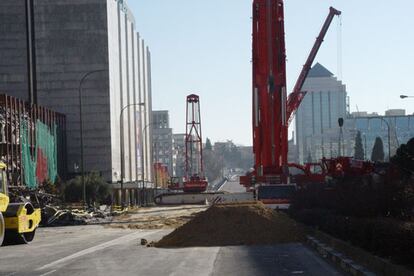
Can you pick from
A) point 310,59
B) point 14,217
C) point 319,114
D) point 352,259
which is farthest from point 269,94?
point 319,114

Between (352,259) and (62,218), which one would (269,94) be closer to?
(62,218)

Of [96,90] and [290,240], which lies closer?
[290,240]

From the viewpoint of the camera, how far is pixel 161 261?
1988cm

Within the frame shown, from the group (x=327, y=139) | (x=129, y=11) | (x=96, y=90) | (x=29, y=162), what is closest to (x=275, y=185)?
(x=29, y=162)

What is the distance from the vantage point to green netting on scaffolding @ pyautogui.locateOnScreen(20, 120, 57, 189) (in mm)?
71125

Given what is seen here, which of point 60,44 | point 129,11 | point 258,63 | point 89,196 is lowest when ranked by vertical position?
point 89,196

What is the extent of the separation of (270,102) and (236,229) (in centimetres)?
1068

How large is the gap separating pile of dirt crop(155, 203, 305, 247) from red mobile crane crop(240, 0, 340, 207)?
7400 millimetres

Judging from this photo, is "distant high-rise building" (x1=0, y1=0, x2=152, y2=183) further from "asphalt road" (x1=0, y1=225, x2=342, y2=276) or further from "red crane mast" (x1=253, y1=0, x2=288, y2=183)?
"asphalt road" (x1=0, y1=225, x2=342, y2=276)

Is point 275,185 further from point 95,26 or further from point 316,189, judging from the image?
point 95,26

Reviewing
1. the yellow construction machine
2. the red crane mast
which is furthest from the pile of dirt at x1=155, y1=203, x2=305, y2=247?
the red crane mast

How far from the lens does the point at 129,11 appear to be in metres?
132

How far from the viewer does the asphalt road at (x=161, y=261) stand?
1723 centimetres

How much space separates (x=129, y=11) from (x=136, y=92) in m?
15.8
